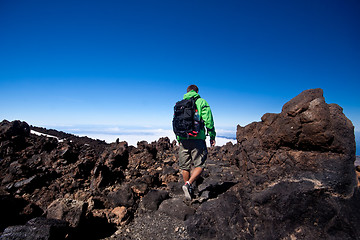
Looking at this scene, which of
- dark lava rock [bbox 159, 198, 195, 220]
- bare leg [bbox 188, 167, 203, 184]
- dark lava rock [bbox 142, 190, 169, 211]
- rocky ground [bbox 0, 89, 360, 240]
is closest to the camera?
rocky ground [bbox 0, 89, 360, 240]

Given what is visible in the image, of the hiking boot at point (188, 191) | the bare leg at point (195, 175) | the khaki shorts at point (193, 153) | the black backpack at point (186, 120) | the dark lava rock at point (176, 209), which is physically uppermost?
the black backpack at point (186, 120)

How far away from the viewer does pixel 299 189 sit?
3449 millimetres

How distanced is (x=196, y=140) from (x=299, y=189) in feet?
8.46

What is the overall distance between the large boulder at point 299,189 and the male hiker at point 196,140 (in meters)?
0.84

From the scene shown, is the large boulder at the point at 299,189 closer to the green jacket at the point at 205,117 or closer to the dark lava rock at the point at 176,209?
the dark lava rock at the point at 176,209

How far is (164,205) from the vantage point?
4656 millimetres

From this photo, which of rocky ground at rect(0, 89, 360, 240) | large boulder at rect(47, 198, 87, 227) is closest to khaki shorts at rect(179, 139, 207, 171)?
rocky ground at rect(0, 89, 360, 240)

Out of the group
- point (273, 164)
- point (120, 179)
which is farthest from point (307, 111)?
point (120, 179)

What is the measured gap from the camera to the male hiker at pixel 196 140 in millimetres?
4762

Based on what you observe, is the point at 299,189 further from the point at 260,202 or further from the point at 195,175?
the point at 195,175

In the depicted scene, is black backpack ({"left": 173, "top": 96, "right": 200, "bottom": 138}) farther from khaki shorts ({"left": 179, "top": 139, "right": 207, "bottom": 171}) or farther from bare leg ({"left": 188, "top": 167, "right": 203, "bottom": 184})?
bare leg ({"left": 188, "top": 167, "right": 203, "bottom": 184})

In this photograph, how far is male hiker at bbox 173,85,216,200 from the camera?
476 cm

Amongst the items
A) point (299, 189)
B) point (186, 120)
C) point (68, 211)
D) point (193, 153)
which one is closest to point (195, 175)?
point (193, 153)

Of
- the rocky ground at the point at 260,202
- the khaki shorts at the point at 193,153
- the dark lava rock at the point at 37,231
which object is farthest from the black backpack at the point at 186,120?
the dark lava rock at the point at 37,231
